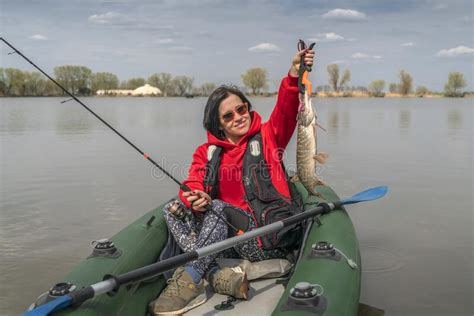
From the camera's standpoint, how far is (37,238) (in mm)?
6574

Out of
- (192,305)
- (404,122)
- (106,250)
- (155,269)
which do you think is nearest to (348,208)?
(192,305)

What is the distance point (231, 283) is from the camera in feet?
11.4

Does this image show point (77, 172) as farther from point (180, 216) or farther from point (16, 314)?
point (180, 216)

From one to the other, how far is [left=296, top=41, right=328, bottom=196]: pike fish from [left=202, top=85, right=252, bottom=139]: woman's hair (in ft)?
1.60

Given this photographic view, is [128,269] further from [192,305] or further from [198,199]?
[198,199]

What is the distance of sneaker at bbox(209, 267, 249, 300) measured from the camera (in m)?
3.46

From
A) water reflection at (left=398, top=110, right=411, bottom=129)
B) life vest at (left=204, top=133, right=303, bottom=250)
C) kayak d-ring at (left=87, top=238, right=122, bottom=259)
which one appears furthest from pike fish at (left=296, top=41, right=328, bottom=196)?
water reflection at (left=398, top=110, right=411, bottom=129)

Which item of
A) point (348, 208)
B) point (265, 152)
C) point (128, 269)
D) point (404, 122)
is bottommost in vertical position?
point (348, 208)

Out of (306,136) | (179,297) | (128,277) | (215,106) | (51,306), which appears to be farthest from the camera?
(215,106)

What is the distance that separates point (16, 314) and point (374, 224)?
433 cm

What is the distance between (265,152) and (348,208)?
383 centimetres

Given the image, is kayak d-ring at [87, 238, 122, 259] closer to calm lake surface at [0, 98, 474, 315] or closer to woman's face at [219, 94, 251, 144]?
woman's face at [219, 94, 251, 144]

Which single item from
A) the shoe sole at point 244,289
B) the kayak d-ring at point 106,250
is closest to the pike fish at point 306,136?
the shoe sole at point 244,289

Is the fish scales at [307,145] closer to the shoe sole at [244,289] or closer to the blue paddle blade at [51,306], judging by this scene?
the shoe sole at [244,289]
